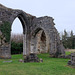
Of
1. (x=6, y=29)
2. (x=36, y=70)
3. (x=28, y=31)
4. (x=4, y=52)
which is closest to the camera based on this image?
(x=36, y=70)

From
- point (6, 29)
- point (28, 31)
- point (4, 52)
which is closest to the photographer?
point (4, 52)

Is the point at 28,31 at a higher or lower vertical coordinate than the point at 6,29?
higher

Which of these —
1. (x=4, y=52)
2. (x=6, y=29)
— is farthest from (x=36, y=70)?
(x=6, y=29)

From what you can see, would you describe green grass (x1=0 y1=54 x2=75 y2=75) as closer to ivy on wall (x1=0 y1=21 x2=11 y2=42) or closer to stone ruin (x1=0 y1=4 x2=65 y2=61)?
stone ruin (x1=0 y1=4 x2=65 y2=61)

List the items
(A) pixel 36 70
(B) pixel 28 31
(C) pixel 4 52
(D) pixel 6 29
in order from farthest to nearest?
(B) pixel 28 31, (D) pixel 6 29, (C) pixel 4 52, (A) pixel 36 70

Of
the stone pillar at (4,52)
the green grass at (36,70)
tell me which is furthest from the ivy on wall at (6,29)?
the green grass at (36,70)

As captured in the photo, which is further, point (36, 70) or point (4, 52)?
point (4, 52)

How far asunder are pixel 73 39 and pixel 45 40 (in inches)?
741

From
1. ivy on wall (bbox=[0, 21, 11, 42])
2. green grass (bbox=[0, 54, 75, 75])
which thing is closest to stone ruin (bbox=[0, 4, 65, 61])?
ivy on wall (bbox=[0, 21, 11, 42])

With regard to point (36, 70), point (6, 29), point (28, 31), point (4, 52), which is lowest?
point (36, 70)

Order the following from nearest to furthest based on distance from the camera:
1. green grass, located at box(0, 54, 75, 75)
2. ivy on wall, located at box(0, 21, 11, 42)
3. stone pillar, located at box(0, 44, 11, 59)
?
green grass, located at box(0, 54, 75, 75), stone pillar, located at box(0, 44, 11, 59), ivy on wall, located at box(0, 21, 11, 42)

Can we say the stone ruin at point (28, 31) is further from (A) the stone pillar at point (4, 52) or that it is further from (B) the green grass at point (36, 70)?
(B) the green grass at point (36, 70)

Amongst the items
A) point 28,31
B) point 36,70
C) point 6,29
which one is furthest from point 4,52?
point 36,70

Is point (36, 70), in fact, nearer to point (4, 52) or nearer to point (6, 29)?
point (4, 52)
